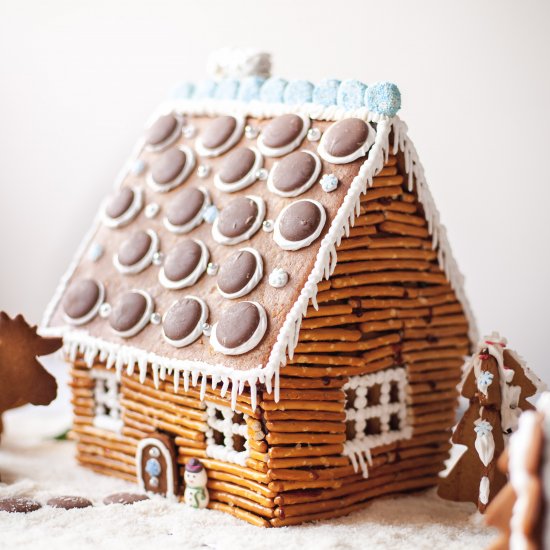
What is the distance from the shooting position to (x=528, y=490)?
1.83m

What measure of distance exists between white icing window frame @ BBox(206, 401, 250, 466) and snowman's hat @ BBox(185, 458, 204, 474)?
0.04 meters

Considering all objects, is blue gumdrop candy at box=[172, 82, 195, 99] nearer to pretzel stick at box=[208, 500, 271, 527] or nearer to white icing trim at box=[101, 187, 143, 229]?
white icing trim at box=[101, 187, 143, 229]

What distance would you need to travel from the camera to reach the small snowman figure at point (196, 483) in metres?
2.89

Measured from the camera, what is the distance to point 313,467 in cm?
279

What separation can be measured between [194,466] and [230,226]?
769 millimetres

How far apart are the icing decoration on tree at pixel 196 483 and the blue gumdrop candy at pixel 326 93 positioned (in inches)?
48.5

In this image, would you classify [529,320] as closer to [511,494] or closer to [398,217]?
[398,217]

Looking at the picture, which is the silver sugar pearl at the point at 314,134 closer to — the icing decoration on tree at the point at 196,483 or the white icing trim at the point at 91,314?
the white icing trim at the point at 91,314

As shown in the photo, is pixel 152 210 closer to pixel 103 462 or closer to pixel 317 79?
pixel 103 462

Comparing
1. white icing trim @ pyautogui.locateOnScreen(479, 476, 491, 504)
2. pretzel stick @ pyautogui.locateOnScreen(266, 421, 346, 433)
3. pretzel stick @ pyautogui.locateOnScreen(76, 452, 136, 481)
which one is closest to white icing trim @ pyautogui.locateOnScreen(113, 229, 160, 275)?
pretzel stick @ pyautogui.locateOnScreen(76, 452, 136, 481)

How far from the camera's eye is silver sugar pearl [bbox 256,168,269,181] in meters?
3.01

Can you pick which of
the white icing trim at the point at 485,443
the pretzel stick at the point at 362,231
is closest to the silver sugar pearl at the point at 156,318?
the pretzel stick at the point at 362,231

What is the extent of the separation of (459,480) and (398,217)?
85 centimetres

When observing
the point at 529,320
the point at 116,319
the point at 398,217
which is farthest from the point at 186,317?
the point at 529,320
